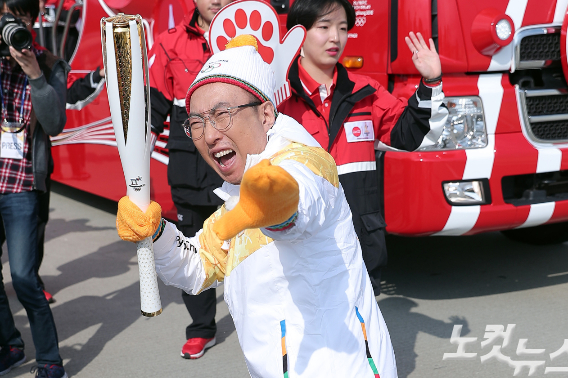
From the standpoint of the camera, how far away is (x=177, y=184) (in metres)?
3.80

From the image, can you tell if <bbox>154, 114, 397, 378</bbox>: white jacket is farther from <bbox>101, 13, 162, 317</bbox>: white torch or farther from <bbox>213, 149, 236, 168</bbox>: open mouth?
<bbox>101, 13, 162, 317</bbox>: white torch

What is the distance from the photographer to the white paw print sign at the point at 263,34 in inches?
122

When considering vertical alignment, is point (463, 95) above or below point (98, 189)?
above

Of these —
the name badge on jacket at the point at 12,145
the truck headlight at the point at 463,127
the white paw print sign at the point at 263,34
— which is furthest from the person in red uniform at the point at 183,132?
the truck headlight at the point at 463,127

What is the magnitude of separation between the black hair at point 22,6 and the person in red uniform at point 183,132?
0.65 m

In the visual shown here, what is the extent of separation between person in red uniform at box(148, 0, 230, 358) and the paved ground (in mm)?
194

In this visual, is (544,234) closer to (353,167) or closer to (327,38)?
(353,167)

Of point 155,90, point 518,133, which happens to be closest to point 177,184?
point 155,90

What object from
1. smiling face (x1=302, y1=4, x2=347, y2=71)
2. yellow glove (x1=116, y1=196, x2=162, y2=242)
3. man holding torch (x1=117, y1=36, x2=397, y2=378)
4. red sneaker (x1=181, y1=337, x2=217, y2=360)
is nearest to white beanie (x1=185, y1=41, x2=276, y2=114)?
man holding torch (x1=117, y1=36, x2=397, y2=378)

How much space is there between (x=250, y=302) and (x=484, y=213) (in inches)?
95.4

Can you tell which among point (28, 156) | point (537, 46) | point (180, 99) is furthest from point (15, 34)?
point (537, 46)

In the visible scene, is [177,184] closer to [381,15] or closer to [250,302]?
[381,15]

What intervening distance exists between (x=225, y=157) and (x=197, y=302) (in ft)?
7.30

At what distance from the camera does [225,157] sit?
1745 mm
